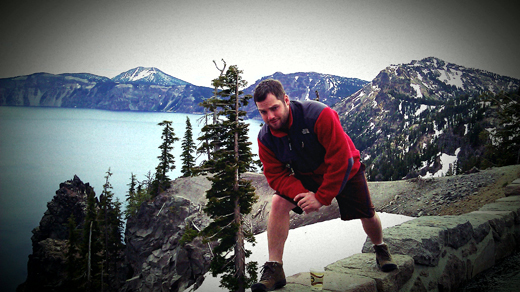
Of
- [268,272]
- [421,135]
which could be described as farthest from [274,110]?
[421,135]

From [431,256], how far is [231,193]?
8926mm

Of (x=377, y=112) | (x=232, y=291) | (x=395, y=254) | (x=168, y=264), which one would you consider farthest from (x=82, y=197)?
(x=377, y=112)

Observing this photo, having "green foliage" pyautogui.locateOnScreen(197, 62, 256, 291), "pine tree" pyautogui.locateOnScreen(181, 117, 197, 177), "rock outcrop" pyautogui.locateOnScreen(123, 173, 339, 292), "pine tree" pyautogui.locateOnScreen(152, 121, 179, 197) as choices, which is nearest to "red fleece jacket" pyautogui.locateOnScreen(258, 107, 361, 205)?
"green foliage" pyautogui.locateOnScreen(197, 62, 256, 291)

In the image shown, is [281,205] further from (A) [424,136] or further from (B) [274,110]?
(A) [424,136]

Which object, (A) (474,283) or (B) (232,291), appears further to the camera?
(B) (232,291)

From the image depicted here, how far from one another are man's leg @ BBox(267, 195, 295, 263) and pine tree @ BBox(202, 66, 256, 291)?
838 centimetres

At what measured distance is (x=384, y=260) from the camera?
2557 millimetres

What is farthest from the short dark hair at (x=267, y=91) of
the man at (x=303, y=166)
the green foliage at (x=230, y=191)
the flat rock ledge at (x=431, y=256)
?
→ the green foliage at (x=230, y=191)

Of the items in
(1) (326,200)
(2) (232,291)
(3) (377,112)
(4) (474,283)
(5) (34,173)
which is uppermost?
(3) (377,112)

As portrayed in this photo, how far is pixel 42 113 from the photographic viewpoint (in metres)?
194

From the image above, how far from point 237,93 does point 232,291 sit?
880 cm

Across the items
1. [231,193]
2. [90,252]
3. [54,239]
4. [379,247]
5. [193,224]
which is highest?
[379,247]

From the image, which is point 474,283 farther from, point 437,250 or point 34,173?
point 34,173

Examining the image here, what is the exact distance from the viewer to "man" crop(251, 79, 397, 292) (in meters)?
2.25
